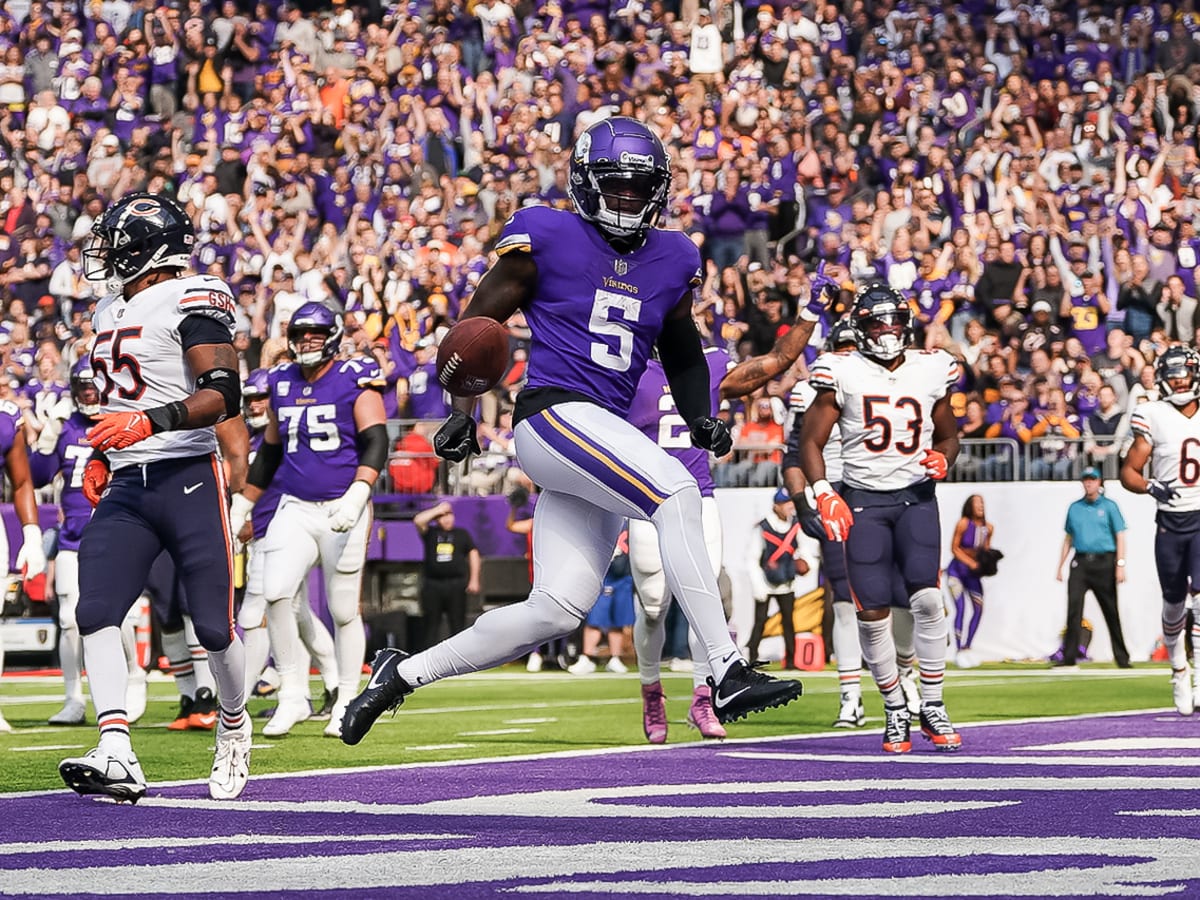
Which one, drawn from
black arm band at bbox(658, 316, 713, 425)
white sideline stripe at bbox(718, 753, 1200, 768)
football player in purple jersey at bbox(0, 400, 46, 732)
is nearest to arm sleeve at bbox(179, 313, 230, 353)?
black arm band at bbox(658, 316, 713, 425)

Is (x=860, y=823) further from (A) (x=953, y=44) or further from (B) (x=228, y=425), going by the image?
(A) (x=953, y=44)

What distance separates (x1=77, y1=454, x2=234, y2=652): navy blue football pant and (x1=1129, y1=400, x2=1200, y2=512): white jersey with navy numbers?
266 inches

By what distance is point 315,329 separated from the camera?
1085 centimetres

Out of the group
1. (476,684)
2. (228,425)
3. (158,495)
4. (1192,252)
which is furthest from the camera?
(1192,252)

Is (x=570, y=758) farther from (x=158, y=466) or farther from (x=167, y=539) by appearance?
(x=158, y=466)

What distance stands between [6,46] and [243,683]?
19.9 m

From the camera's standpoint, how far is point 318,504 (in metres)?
10.9

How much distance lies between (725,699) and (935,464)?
3.95 m

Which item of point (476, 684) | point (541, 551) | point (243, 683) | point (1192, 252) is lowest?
point (476, 684)

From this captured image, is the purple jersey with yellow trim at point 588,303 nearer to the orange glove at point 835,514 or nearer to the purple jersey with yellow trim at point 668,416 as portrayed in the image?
the orange glove at point 835,514

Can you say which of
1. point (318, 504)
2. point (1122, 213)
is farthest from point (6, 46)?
point (318, 504)

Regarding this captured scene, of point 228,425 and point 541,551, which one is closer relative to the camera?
point 541,551

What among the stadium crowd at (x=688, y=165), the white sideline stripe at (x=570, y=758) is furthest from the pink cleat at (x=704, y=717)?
the stadium crowd at (x=688, y=165)

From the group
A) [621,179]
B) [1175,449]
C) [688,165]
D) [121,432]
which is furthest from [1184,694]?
[688,165]
